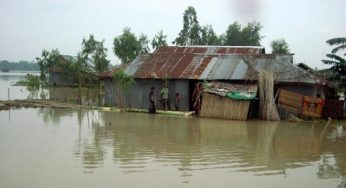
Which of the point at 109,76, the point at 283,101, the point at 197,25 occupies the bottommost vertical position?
the point at 283,101

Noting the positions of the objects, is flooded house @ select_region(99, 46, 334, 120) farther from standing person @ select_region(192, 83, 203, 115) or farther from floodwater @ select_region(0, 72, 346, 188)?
floodwater @ select_region(0, 72, 346, 188)

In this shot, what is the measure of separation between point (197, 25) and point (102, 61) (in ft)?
53.4

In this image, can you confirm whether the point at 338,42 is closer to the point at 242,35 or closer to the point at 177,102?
the point at 177,102

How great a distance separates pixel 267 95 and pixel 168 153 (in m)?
8.32

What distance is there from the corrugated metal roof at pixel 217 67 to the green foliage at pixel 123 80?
696mm

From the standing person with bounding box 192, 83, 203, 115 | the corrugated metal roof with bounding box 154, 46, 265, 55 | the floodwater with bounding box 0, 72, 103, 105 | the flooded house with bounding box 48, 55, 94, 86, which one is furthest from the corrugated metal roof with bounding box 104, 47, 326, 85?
the flooded house with bounding box 48, 55, 94, 86

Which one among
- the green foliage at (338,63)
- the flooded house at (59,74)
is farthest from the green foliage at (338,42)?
the flooded house at (59,74)

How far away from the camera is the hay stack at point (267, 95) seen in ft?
58.4

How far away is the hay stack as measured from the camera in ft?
58.4

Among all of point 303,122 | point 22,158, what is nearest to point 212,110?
point 303,122

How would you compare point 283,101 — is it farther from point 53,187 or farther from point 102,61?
point 102,61

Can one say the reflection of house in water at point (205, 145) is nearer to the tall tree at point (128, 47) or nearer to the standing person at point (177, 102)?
the standing person at point (177, 102)

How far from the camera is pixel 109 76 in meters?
21.3

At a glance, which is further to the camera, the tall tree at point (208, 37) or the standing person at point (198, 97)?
the tall tree at point (208, 37)
